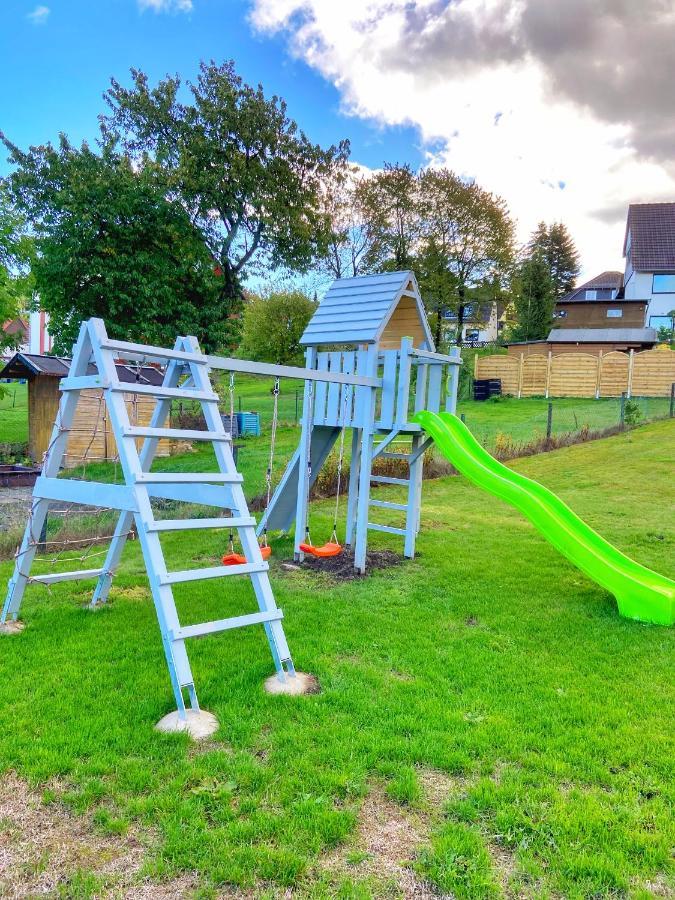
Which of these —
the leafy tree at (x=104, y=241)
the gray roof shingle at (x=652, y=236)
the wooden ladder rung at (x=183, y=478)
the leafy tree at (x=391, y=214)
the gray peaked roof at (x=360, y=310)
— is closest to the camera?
the wooden ladder rung at (x=183, y=478)

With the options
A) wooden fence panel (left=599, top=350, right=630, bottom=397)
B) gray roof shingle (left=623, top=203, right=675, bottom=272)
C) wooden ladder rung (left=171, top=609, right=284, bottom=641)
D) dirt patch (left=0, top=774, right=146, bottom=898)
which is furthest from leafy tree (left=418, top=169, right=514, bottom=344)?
dirt patch (left=0, top=774, right=146, bottom=898)

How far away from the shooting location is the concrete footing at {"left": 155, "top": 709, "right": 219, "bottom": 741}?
2.88 meters

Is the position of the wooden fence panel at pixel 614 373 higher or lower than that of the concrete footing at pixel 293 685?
higher

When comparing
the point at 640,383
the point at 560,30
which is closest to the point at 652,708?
the point at 560,30

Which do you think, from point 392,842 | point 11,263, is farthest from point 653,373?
point 392,842

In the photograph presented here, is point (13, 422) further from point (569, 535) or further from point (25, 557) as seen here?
point (569, 535)

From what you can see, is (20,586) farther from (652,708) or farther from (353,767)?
(652,708)

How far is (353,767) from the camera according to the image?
2.63 metres

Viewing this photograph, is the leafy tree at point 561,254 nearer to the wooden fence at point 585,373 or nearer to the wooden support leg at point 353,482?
the wooden fence at point 585,373

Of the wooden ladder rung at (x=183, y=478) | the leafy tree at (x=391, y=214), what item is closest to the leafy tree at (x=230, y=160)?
the leafy tree at (x=391, y=214)

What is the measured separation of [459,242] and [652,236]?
1434 centimetres

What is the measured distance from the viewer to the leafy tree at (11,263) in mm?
13266

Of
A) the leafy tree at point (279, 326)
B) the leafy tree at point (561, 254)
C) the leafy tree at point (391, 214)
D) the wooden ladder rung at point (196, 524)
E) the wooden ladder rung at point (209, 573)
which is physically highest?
the leafy tree at point (561, 254)

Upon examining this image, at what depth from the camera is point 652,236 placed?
3725 centimetres
